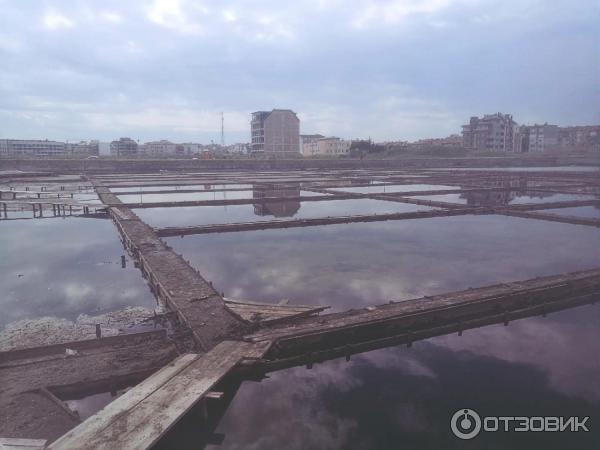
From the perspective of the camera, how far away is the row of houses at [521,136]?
7844 cm

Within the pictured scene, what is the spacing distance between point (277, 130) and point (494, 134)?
39.0m

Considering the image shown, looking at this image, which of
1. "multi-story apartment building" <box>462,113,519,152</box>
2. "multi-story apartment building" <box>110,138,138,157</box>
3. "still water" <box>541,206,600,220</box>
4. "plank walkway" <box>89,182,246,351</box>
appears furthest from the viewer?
"multi-story apartment building" <box>110,138,138,157</box>

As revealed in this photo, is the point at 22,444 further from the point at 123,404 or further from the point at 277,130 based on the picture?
the point at 277,130

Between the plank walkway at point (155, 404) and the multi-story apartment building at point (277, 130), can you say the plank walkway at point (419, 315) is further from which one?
the multi-story apartment building at point (277, 130)

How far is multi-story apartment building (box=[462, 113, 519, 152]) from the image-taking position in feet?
256

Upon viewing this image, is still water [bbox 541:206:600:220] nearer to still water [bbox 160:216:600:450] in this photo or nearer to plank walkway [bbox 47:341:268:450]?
still water [bbox 160:216:600:450]

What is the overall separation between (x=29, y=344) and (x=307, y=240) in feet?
25.2

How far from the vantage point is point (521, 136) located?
84.3 m

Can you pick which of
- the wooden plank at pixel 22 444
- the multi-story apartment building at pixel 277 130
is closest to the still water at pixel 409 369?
the wooden plank at pixel 22 444

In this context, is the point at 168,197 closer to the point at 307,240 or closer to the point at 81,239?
the point at 81,239

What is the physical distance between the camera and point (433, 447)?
457cm

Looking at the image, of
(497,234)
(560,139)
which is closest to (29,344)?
(497,234)

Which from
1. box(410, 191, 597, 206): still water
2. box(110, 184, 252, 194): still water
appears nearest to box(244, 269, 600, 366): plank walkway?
box(410, 191, 597, 206): still water

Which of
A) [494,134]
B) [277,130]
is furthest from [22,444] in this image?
[494,134]
